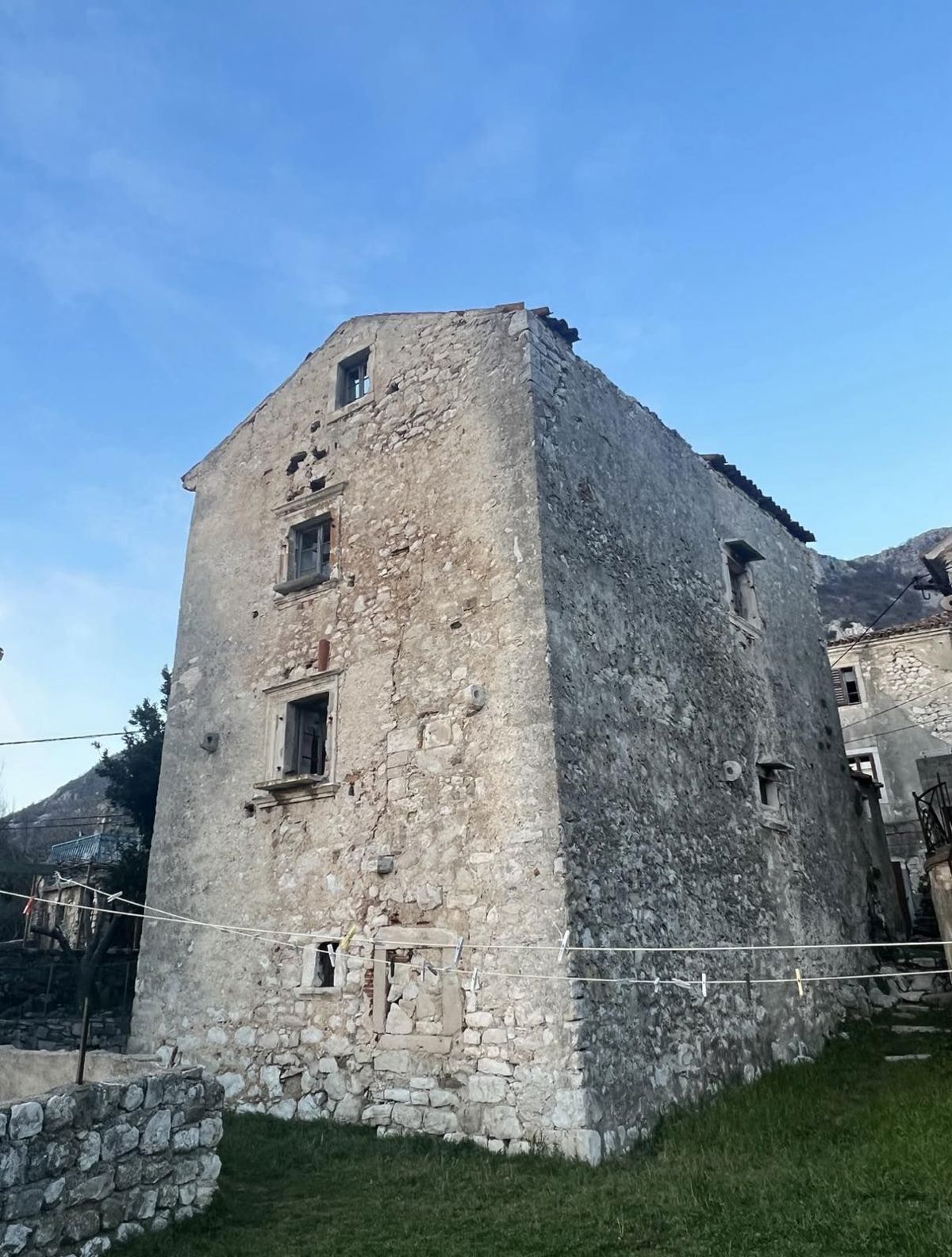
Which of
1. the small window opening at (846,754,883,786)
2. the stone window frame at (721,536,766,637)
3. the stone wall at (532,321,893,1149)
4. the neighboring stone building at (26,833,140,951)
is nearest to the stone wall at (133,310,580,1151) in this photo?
the stone wall at (532,321,893,1149)

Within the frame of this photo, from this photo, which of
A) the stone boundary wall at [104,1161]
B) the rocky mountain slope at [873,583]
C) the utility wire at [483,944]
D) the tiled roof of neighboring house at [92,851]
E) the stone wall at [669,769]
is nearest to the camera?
the stone boundary wall at [104,1161]

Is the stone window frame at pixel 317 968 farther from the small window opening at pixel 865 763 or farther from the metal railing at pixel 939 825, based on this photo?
the small window opening at pixel 865 763

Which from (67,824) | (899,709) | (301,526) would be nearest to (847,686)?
(899,709)

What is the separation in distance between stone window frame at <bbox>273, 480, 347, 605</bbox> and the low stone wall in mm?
7103

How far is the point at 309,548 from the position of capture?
12289mm

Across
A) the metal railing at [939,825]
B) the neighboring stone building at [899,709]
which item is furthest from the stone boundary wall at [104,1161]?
the neighboring stone building at [899,709]

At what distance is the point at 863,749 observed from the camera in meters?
24.4

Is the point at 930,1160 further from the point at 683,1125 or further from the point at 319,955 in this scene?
the point at 319,955

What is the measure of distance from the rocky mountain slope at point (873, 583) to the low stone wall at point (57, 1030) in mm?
41861

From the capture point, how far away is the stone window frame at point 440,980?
8.33m

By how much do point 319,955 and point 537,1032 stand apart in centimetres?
296

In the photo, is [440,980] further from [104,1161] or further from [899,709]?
[899,709]

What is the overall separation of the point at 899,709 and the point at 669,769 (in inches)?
656

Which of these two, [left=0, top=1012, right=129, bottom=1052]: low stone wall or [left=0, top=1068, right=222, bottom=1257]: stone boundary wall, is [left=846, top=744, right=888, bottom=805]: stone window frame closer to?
[left=0, top=1012, right=129, bottom=1052]: low stone wall
